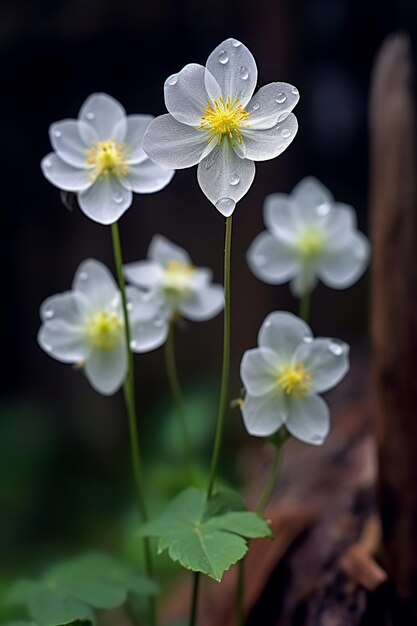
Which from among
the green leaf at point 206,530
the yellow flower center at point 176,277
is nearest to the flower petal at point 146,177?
the yellow flower center at point 176,277

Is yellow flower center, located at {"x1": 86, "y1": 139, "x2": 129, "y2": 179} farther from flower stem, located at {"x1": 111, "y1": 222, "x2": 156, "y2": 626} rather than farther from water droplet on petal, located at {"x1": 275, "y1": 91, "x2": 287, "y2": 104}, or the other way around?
water droplet on petal, located at {"x1": 275, "y1": 91, "x2": 287, "y2": 104}

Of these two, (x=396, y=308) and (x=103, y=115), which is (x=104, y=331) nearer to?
(x=103, y=115)

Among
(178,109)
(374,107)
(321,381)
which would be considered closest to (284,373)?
(321,381)

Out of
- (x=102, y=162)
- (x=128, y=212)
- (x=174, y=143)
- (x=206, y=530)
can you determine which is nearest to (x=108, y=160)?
(x=102, y=162)

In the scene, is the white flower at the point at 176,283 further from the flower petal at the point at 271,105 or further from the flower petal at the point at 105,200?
the flower petal at the point at 271,105

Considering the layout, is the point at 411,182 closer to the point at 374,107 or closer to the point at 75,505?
the point at 374,107

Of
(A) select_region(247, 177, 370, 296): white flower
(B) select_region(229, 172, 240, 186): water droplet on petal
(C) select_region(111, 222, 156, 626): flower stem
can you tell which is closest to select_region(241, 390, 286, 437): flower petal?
(C) select_region(111, 222, 156, 626): flower stem
